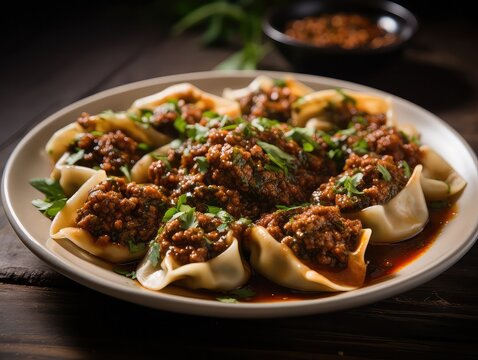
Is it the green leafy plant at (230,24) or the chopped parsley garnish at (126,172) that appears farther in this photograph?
the green leafy plant at (230,24)

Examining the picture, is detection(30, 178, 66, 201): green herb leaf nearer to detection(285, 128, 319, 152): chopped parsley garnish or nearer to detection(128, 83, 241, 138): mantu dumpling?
detection(128, 83, 241, 138): mantu dumpling

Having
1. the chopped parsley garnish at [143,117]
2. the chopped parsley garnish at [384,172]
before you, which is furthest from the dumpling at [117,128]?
the chopped parsley garnish at [384,172]

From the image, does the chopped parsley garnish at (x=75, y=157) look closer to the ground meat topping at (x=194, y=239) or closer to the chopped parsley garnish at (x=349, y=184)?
the ground meat topping at (x=194, y=239)

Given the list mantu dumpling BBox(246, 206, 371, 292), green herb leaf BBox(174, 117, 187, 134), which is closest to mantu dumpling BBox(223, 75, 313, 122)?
green herb leaf BBox(174, 117, 187, 134)

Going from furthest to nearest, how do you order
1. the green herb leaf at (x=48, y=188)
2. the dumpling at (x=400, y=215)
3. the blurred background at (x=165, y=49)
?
the blurred background at (x=165, y=49) → the green herb leaf at (x=48, y=188) → the dumpling at (x=400, y=215)

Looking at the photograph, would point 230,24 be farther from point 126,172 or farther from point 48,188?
point 48,188

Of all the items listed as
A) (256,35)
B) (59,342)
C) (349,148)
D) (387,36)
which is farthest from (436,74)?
(59,342)

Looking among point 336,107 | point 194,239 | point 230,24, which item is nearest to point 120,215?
point 194,239

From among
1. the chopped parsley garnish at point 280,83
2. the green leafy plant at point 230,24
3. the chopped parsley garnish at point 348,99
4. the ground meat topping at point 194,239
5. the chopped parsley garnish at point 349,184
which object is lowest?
the green leafy plant at point 230,24
